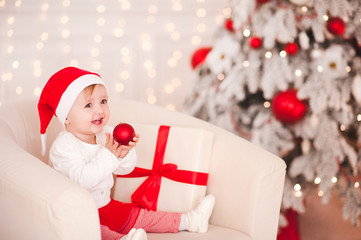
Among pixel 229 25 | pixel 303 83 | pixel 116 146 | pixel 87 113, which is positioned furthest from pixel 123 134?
pixel 229 25

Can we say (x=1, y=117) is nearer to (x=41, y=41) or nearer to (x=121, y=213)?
(x=121, y=213)

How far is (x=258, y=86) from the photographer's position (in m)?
2.33

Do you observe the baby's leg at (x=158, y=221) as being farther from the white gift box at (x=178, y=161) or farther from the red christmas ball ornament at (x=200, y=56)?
the red christmas ball ornament at (x=200, y=56)

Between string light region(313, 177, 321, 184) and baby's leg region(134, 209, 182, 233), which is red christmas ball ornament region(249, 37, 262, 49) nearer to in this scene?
string light region(313, 177, 321, 184)

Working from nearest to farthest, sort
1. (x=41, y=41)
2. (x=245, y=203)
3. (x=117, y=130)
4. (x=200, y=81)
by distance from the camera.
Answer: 1. (x=117, y=130)
2. (x=245, y=203)
3. (x=200, y=81)
4. (x=41, y=41)

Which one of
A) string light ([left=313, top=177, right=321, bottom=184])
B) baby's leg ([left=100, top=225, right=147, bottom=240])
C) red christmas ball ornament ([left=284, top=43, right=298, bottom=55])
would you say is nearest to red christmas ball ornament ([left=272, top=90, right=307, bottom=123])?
red christmas ball ornament ([left=284, top=43, right=298, bottom=55])

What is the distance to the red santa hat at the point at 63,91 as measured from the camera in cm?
153

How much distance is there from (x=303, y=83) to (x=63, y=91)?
4.15ft

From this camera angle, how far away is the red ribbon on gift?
1.64 metres

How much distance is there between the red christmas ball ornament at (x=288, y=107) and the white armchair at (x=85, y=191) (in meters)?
0.56

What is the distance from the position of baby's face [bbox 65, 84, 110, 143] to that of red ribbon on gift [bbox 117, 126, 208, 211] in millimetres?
259

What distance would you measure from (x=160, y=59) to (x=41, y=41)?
85 centimetres

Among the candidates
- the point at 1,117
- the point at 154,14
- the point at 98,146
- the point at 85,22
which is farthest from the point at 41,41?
the point at 98,146

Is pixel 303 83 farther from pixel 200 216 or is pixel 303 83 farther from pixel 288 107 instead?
pixel 200 216
